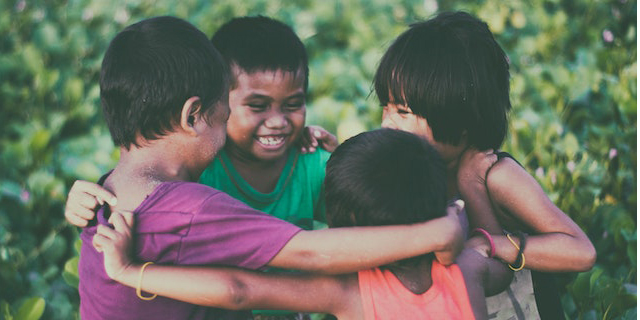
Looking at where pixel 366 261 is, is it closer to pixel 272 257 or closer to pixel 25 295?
pixel 272 257

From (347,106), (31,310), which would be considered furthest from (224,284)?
(347,106)

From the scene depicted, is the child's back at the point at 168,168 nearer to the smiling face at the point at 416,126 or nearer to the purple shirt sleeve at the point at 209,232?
the purple shirt sleeve at the point at 209,232

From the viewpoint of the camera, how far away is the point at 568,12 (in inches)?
241

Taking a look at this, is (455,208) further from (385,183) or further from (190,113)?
(190,113)

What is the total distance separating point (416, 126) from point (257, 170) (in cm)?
63

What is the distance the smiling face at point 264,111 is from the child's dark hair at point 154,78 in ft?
1.67

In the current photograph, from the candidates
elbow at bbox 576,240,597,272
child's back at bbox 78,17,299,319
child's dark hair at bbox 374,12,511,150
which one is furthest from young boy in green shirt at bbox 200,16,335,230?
elbow at bbox 576,240,597,272

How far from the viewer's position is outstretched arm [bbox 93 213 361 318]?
62.1 inches

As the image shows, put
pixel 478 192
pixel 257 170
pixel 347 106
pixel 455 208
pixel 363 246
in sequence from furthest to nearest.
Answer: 1. pixel 347 106
2. pixel 257 170
3. pixel 478 192
4. pixel 455 208
5. pixel 363 246

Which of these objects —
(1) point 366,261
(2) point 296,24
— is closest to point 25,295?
(1) point 366,261

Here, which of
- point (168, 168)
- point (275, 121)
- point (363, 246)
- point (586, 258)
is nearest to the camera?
point (363, 246)

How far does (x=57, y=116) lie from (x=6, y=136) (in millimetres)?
306

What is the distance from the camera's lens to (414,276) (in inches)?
64.7

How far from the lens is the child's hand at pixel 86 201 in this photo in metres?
1.76
